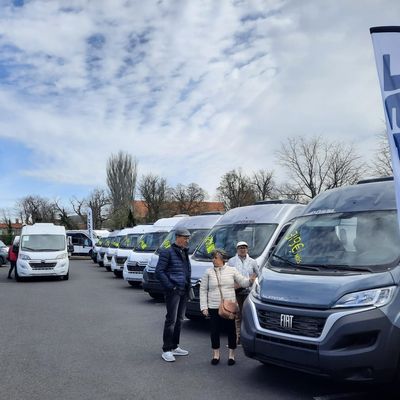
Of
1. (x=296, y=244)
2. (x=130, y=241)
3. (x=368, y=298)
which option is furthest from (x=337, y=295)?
(x=130, y=241)

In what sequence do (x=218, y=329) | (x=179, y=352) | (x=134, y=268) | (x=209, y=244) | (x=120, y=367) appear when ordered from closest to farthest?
(x=120, y=367)
(x=218, y=329)
(x=179, y=352)
(x=209, y=244)
(x=134, y=268)

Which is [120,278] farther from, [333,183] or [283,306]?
[333,183]

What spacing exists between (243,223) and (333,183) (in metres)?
36.5

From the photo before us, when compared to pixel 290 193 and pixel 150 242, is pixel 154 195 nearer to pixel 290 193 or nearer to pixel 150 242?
pixel 290 193

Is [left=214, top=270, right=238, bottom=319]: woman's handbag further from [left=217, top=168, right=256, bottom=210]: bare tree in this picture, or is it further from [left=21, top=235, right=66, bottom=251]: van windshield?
[left=217, top=168, right=256, bottom=210]: bare tree

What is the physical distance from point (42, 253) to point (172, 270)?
13549mm

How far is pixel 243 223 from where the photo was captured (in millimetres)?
9992

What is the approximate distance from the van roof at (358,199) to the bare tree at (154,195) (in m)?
66.6

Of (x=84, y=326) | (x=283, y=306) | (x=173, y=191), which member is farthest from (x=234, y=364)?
(x=173, y=191)

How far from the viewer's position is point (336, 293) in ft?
16.5

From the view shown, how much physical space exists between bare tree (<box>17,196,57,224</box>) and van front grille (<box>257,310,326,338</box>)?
8703cm

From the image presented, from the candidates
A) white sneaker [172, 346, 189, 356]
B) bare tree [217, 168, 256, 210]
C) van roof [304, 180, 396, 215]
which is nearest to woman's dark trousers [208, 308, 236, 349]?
white sneaker [172, 346, 189, 356]

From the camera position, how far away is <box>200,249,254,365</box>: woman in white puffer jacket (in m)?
6.79

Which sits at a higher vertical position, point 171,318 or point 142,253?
point 142,253
